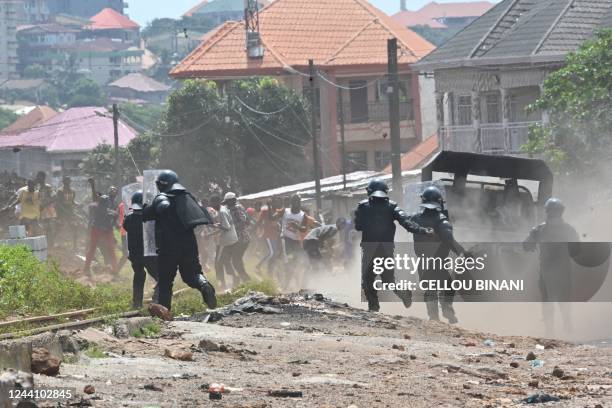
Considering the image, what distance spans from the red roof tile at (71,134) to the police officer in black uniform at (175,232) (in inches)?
3169

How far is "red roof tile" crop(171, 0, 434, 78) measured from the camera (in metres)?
73.9

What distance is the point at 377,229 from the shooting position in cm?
1850

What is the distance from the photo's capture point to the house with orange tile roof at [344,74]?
239 feet

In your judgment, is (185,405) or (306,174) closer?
(185,405)

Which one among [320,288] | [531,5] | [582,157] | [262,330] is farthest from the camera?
[531,5]

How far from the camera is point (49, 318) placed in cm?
1639

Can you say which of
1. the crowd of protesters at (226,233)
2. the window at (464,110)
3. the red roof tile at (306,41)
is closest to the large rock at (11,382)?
the crowd of protesters at (226,233)

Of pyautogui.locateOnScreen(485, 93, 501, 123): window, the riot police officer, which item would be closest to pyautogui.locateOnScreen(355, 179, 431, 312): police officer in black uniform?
the riot police officer

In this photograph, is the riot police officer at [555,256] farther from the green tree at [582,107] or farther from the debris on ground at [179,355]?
the green tree at [582,107]

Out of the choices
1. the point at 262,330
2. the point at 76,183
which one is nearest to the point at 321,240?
the point at 262,330

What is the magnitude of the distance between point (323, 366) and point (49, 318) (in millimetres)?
4020

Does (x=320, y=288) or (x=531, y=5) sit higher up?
(x=531, y=5)

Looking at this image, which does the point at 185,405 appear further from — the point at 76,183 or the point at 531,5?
the point at 76,183

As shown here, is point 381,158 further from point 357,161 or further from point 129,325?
point 129,325
